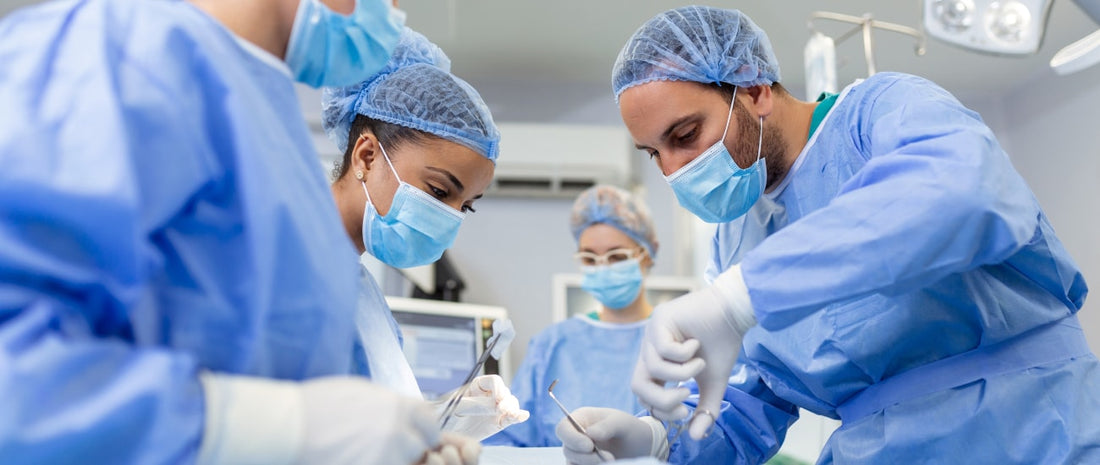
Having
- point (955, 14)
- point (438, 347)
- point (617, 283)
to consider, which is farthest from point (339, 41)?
point (438, 347)

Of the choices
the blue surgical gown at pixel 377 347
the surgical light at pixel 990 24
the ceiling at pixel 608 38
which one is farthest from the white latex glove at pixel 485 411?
the ceiling at pixel 608 38

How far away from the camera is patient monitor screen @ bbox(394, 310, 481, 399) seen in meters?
3.14

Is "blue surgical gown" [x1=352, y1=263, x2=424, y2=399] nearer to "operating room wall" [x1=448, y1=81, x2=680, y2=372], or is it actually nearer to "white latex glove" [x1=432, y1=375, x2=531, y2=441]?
"white latex glove" [x1=432, y1=375, x2=531, y2=441]

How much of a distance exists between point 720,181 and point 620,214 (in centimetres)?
156

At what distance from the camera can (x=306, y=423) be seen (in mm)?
646

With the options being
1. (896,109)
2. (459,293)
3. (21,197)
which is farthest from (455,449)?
(459,293)

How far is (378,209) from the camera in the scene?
138 centimetres

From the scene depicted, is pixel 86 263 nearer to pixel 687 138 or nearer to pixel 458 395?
pixel 458 395

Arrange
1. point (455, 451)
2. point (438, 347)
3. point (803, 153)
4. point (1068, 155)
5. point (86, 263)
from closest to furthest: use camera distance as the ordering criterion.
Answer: point (86, 263) < point (455, 451) < point (803, 153) < point (438, 347) < point (1068, 155)

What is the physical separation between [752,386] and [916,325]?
374mm

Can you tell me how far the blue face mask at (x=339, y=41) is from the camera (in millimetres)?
883

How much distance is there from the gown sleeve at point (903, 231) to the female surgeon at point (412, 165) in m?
0.59

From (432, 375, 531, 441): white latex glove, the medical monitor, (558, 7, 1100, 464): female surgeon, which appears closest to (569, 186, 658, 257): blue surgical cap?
the medical monitor

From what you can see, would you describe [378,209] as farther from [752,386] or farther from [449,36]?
[449,36]
